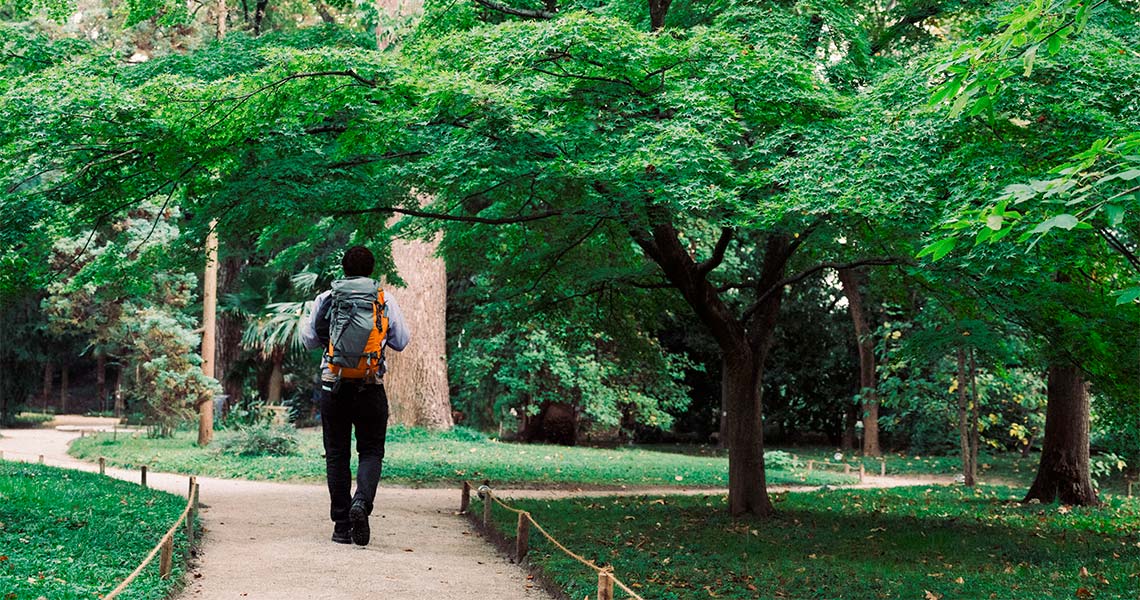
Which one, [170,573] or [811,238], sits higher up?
[811,238]

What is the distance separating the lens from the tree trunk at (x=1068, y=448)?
46.6 feet

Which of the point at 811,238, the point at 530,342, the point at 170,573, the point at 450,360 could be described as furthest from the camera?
the point at 450,360

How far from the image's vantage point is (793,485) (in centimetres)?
1861

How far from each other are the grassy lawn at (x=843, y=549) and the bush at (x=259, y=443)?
7.23m

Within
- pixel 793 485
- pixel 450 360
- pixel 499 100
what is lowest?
pixel 793 485

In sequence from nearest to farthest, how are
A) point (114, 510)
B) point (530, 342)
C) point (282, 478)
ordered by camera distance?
point (114, 510)
point (282, 478)
point (530, 342)

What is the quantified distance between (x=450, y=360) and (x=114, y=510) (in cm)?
1739

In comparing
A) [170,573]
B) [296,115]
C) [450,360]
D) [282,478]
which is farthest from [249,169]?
[450,360]

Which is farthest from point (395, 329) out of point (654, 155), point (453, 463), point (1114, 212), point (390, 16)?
point (390, 16)

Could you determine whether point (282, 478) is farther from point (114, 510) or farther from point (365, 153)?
point (365, 153)

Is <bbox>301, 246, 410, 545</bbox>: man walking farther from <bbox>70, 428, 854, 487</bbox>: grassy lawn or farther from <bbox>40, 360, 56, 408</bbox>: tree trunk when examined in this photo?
<bbox>40, 360, 56, 408</bbox>: tree trunk

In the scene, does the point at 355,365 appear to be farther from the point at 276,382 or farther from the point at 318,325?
the point at 276,382

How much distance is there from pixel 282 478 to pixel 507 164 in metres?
8.92

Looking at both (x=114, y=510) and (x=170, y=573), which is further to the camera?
(x=114, y=510)
